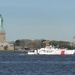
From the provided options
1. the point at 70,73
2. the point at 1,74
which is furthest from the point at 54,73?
the point at 1,74

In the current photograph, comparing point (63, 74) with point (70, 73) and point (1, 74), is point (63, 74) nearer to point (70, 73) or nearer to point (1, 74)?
point (70, 73)

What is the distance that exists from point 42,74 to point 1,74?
629 centimetres

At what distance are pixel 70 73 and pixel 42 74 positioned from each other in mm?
5269

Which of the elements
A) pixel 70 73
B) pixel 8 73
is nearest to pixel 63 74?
pixel 70 73

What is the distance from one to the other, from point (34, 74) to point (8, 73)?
15.3ft

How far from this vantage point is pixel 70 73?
97.8 metres

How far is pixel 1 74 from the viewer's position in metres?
93.8

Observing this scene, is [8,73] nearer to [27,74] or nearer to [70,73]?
[27,74]

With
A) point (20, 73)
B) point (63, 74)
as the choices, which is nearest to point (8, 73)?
point (20, 73)

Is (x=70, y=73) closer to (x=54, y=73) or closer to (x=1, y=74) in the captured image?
(x=54, y=73)

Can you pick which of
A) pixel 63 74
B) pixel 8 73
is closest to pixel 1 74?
pixel 8 73

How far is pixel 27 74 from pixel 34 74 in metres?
1.07

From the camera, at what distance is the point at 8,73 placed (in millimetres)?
97188

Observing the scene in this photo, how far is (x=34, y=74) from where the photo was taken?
94875 mm
